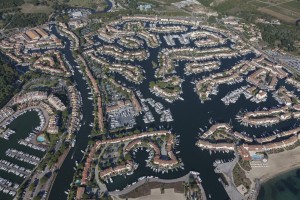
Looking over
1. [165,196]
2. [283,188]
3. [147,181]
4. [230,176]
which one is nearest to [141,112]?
[147,181]

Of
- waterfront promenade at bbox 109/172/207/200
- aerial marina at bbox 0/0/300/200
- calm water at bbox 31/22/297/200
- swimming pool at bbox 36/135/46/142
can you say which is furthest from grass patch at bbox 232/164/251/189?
swimming pool at bbox 36/135/46/142

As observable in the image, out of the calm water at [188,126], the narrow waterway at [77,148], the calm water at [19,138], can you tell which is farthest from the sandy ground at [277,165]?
the calm water at [19,138]

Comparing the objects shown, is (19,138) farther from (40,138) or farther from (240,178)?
(240,178)

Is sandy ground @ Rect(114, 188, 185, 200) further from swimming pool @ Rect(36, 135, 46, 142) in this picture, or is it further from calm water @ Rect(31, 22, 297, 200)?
swimming pool @ Rect(36, 135, 46, 142)

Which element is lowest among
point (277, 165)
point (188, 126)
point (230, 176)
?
point (230, 176)

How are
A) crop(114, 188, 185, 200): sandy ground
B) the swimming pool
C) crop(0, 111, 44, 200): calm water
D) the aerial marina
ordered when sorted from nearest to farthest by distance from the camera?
crop(114, 188, 185, 200): sandy ground → the aerial marina → crop(0, 111, 44, 200): calm water → the swimming pool

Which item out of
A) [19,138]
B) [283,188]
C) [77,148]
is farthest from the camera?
[19,138]

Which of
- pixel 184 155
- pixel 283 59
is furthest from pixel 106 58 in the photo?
pixel 283 59
